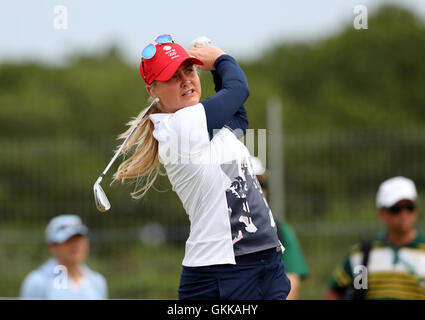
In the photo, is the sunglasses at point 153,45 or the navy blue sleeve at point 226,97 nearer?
the navy blue sleeve at point 226,97

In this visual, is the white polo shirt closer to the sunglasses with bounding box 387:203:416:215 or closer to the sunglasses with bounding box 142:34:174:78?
the sunglasses with bounding box 142:34:174:78

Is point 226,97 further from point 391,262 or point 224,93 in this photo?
point 391,262

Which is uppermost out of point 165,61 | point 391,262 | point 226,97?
point 165,61

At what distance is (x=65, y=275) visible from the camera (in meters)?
5.09

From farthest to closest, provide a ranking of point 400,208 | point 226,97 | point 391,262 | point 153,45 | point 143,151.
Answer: point 400,208, point 391,262, point 143,151, point 153,45, point 226,97

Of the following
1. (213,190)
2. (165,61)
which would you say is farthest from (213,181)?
(165,61)

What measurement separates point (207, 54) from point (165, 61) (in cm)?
23

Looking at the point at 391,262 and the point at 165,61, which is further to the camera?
the point at 391,262

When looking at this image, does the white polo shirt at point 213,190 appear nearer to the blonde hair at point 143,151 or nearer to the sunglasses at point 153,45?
the blonde hair at point 143,151

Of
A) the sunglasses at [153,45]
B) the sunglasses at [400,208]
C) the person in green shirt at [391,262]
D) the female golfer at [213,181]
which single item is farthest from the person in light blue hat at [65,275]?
the sunglasses at [153,45]

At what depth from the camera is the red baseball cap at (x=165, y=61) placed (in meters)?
3.06

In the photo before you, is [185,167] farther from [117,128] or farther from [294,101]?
[294,101]

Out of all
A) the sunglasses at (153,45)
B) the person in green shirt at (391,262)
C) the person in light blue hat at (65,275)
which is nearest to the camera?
the sunglasses at (153,45)

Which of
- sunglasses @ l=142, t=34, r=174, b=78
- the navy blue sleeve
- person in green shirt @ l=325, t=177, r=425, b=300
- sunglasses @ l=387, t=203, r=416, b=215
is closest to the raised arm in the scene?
the navy blue sleeve
